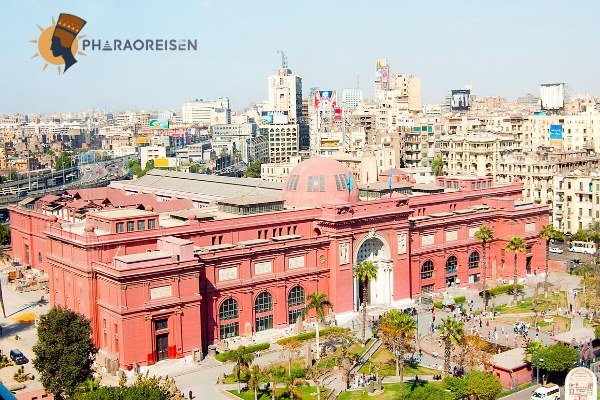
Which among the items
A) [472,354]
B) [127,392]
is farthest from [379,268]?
[127,392]

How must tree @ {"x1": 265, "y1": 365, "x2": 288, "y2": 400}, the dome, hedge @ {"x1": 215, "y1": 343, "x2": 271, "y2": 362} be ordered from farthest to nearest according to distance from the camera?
1. the dome
2. hedge @ {"x1": 215, "y1": 343, "x2": 271, "y2": 362}
3. tree @ {"x1": 265, "y1": 365, "x2": 288, "y2": 400}

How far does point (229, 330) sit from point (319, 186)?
1882cm

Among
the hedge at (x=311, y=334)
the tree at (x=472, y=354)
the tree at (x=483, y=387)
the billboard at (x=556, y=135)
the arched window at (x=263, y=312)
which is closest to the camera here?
the tree at (x=483, y=387)

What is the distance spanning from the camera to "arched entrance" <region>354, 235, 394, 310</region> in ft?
Result: 261

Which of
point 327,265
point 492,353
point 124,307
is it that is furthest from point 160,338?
point 492,353

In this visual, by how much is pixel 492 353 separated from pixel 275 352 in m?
18.8

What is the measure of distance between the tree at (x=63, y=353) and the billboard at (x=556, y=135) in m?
127

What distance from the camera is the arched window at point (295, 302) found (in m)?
74.2

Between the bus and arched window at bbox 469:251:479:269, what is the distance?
25.1 m

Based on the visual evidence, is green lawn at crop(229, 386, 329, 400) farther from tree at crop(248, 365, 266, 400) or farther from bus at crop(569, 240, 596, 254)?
bus at crop(569, 240, 596, 254)

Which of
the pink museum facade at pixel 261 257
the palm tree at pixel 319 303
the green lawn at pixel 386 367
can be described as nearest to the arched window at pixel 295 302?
the pink museum facade at pixel 261 257

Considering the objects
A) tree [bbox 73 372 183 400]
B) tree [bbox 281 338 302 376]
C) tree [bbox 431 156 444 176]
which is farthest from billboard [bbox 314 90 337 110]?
tree [bbox 73 372 183 400]

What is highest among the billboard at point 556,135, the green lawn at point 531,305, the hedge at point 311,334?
the billboard at point 556,135

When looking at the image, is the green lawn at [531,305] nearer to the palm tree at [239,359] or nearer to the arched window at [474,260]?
the arched window at [474,260]
